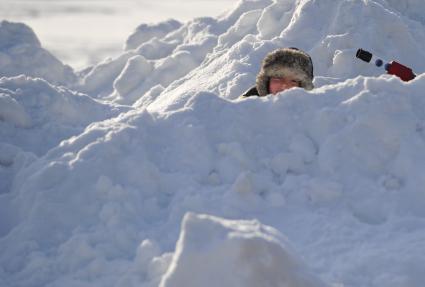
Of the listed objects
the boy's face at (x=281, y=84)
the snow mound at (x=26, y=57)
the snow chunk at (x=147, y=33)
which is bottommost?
the boy's face at (x=281, y=84)

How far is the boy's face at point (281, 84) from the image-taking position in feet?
18.8

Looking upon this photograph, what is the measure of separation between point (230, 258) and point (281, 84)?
113 inches

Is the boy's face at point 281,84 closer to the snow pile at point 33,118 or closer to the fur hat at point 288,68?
the fur hat at point 288,68

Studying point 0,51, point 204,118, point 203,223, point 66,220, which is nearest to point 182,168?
point 204,118

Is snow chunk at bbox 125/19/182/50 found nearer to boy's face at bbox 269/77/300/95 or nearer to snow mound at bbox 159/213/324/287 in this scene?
boy's face at bbox 269/77/300/95

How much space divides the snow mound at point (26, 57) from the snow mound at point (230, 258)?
760 centimetres

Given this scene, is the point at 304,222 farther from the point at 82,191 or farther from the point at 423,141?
the point at 82,191

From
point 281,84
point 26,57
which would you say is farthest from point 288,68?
point 26,57

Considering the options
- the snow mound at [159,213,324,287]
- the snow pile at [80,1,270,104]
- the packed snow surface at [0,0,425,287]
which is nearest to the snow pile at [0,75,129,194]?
the packed snow surface at [0,0,425,287]

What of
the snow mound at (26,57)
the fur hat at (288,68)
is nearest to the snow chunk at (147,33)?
the snow mound at (26,57)

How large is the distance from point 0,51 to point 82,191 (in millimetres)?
6861

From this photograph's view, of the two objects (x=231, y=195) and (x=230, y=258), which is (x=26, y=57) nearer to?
(x=231, y=195)

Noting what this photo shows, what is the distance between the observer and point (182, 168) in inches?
166

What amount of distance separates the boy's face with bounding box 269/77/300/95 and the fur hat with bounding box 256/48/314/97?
33 millimetres
